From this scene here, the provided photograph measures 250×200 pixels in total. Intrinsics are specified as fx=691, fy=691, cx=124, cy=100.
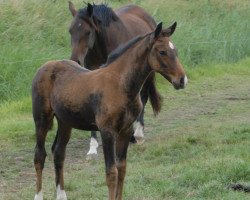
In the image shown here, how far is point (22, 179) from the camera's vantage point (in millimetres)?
7406

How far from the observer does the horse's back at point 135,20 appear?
9.94m

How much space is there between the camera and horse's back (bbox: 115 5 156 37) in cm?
994

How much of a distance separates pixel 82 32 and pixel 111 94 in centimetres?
307

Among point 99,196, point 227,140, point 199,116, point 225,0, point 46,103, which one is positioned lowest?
point 225,0

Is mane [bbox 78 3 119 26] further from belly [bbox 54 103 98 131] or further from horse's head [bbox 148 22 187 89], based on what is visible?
horse's head [bbox 148 22 187 89]

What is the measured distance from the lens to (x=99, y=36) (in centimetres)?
905

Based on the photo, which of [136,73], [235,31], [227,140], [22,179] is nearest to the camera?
[136,73]

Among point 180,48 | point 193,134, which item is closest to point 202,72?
point 180,48

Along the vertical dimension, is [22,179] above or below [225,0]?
above

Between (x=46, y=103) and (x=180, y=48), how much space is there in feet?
29.0

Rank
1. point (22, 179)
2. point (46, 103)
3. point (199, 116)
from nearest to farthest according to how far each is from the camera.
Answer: point (46, 103) → point (22, 179) → point (199, 116)

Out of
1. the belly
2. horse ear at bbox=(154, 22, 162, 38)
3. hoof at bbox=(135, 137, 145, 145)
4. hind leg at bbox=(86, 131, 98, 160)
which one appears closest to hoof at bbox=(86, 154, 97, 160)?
hind leg at bbox=(86, 131, 98, 160)

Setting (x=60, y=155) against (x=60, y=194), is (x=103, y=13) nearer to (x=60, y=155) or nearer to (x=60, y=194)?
(x=60, y=155)

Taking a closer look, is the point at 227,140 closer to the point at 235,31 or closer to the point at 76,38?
the point at 76,38
